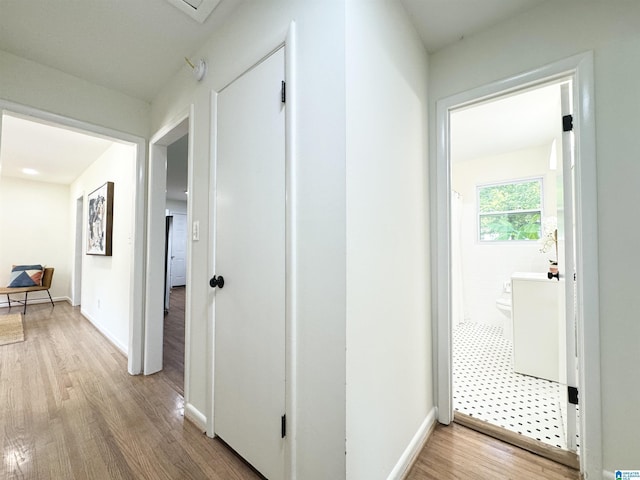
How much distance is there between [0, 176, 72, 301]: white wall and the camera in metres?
4.79

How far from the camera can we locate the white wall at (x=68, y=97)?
175 centimetres

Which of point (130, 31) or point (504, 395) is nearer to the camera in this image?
point (130, 31)

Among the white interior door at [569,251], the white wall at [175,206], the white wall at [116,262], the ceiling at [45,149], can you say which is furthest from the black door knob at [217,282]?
the white wall at [175,206]

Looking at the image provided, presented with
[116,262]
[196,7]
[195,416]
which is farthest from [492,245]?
[116,262]

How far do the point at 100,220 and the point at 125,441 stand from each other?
121 inches

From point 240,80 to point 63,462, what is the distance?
218cm

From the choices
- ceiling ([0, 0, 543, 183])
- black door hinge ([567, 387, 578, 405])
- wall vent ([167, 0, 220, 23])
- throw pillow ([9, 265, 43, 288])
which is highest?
ceiling ([0, 0, 543, 183])

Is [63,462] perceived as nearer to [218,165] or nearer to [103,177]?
[218,165]

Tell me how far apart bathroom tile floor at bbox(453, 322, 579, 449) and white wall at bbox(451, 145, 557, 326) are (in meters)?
0.90

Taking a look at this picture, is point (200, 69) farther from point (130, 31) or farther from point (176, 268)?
point (176, 268)

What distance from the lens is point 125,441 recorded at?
1.47 metres

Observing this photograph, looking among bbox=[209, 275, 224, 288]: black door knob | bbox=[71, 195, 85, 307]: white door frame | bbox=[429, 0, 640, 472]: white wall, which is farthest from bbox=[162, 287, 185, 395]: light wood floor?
bbox=[429, 0, 640, 472]: white wall

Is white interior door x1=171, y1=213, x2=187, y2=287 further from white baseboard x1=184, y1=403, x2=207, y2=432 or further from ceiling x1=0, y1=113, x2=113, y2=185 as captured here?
white baseboard x1=184, y1=403, x2=207, y2=432

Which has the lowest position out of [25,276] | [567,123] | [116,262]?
[25,276]
